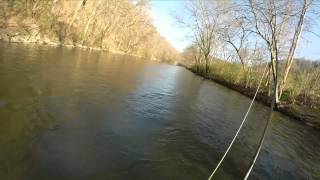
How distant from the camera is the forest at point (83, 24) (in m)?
32.8

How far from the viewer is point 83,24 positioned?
2324 inches

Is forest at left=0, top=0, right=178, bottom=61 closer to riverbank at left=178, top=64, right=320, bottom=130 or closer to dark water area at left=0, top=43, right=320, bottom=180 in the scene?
dark water area at left=0, top=43, right=320, bottom=180

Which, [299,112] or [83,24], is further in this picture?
[83,24]

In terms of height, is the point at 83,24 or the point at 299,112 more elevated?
the point at 83,24

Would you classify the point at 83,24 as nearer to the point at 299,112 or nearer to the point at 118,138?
the point at 299,112

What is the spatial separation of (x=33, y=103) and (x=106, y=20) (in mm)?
59639

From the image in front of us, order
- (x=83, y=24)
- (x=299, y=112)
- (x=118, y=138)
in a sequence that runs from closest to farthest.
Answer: (x=118, y=138) → (x=299, y=112) → (x=83, y=24)

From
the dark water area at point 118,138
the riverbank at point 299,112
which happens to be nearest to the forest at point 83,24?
the dark water area at point 118,138

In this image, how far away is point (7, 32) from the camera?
28641 millimetres

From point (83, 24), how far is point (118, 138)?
54.8 metres

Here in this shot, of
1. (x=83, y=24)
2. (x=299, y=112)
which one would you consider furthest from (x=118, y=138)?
(x=83, y=24)

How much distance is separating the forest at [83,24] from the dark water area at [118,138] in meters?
19.8

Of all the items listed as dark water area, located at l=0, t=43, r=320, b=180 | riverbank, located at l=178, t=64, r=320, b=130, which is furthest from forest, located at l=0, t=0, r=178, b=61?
riverbank, located at l=178, t=64, r=320, b=130

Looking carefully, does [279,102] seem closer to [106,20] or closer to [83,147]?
[83,147]
